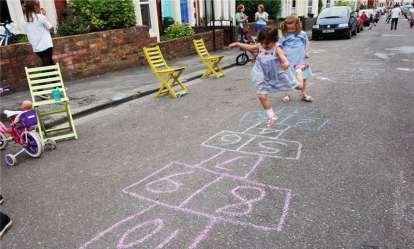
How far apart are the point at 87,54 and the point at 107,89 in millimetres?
2051

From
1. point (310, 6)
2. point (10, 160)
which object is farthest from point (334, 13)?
point (10, 160)

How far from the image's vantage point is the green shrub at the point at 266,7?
22.5 m

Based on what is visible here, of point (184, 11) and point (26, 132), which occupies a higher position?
point (184, 11)

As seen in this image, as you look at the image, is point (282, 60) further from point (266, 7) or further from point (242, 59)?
point (266, 7)

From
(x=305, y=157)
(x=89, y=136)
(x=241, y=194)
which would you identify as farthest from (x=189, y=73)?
(x=241, y=194)

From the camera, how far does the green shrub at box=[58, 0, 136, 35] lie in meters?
10.4

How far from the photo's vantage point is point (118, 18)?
36.7ft

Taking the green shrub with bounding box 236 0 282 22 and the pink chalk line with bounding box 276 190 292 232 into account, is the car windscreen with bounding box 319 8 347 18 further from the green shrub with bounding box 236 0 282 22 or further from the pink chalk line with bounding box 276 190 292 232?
the pink chalk line with bounding box 276 190 292 232

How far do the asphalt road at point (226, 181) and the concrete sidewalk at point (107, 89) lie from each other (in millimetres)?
811

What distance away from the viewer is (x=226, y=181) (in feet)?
12.7

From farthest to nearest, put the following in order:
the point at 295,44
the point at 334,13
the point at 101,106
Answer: the point at 334,13
the point at 101,106
the point at 295,44

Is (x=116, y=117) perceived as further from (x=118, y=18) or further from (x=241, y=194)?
(x=118, y=18)

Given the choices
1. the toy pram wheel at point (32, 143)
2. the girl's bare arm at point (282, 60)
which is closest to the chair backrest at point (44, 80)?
the toy pram wheel at point (32, 143)

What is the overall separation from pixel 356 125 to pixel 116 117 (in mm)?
4070
